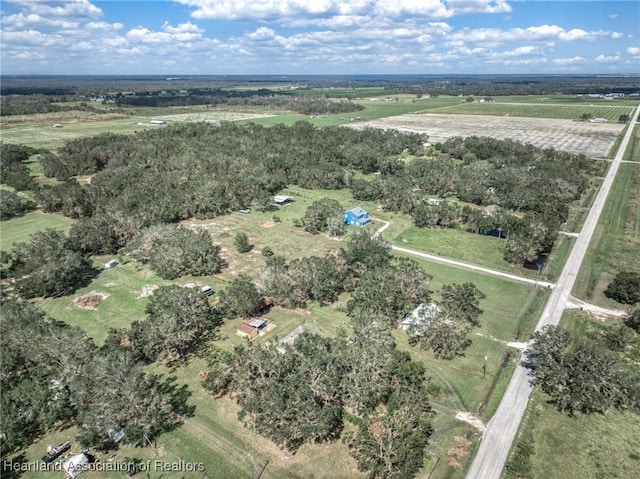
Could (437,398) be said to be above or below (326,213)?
below

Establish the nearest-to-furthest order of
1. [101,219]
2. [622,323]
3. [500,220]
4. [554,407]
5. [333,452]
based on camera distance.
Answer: [333,452]
[554,407]
[622,323]
[101,219]
[500,220]

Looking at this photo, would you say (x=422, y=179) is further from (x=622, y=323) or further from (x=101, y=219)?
(x=101, y=219)

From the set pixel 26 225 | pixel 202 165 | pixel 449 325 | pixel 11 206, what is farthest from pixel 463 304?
pixel 11 206

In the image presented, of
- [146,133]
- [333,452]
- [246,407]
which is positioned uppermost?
[146,133]

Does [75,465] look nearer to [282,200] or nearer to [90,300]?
[90,300]

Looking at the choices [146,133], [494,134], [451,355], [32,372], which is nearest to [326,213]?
[451,355]

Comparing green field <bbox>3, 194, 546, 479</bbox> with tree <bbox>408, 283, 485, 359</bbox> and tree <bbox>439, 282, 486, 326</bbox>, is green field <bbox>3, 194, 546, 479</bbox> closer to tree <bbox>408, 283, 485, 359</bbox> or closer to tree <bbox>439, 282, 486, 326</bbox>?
tree <bbox>408, 283, 485, 359</bbox>

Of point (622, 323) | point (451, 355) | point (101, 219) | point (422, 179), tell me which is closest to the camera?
point (451, 355)

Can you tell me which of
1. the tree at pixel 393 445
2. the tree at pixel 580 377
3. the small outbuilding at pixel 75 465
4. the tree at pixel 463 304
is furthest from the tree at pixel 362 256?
the small outbuilding at pixel 75 465
